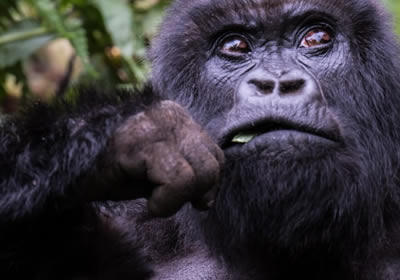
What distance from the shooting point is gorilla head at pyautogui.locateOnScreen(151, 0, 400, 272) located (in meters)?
2.55

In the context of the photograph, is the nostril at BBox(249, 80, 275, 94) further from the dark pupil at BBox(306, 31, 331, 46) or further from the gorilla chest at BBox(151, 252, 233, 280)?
the gorilla chest at BBox(151, 252, 233, 280)

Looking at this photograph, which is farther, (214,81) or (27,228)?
(214,81)

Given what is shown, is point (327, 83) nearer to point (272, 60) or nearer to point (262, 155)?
A: point (272, 60)

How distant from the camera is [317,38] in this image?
9.45 feet

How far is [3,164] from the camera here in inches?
92.1

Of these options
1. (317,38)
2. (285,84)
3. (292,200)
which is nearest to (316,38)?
(317,38)

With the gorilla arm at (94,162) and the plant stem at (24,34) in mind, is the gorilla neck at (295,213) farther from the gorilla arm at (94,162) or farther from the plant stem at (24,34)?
the plant stem at (24,34)

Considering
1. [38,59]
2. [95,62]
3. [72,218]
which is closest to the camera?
[72,218]

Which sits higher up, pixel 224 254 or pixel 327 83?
pixel 327 83

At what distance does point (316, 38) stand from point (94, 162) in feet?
3.44

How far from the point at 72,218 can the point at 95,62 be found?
2737 millimetres

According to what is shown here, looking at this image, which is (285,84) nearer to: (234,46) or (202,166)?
(234,46)

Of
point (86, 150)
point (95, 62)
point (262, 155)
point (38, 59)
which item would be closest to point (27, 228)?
point (86, 150)

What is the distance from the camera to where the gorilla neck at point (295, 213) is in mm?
2561
